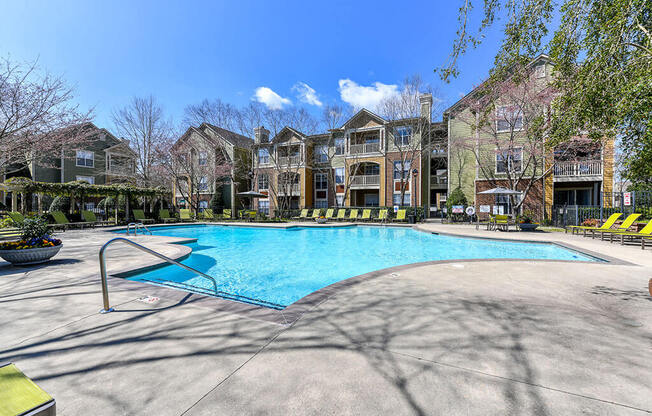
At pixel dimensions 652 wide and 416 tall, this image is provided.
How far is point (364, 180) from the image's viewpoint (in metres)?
26.6

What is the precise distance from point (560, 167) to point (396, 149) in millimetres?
11832

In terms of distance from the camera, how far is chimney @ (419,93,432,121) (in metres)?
22.4

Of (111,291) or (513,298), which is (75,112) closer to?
(111,291)

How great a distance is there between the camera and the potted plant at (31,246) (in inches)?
218

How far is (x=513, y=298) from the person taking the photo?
3750 millimetres

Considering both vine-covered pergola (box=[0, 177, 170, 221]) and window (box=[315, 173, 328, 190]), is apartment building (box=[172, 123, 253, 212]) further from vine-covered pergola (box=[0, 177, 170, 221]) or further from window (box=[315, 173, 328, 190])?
window (box=[315, 173, 328, 190])

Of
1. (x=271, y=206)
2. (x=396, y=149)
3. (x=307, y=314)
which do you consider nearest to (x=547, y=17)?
(x=307, y=314)

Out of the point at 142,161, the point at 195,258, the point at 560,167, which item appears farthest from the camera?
the point at 142,161

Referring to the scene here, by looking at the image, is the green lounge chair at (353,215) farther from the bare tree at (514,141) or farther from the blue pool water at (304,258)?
the bare tree at (514,141)

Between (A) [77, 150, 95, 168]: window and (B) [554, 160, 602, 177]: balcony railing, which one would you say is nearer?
(B) [554, 160, 602, 177]: balcony railing

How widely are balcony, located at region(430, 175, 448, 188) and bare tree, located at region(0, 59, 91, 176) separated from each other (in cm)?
2508

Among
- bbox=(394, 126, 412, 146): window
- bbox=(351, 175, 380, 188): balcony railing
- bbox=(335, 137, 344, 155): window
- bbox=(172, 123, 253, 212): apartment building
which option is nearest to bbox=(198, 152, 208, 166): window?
bbox=(172, 123, 253, 212): apartment building

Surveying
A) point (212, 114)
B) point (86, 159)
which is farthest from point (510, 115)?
point (86, 159)

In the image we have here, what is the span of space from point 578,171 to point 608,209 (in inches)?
178
